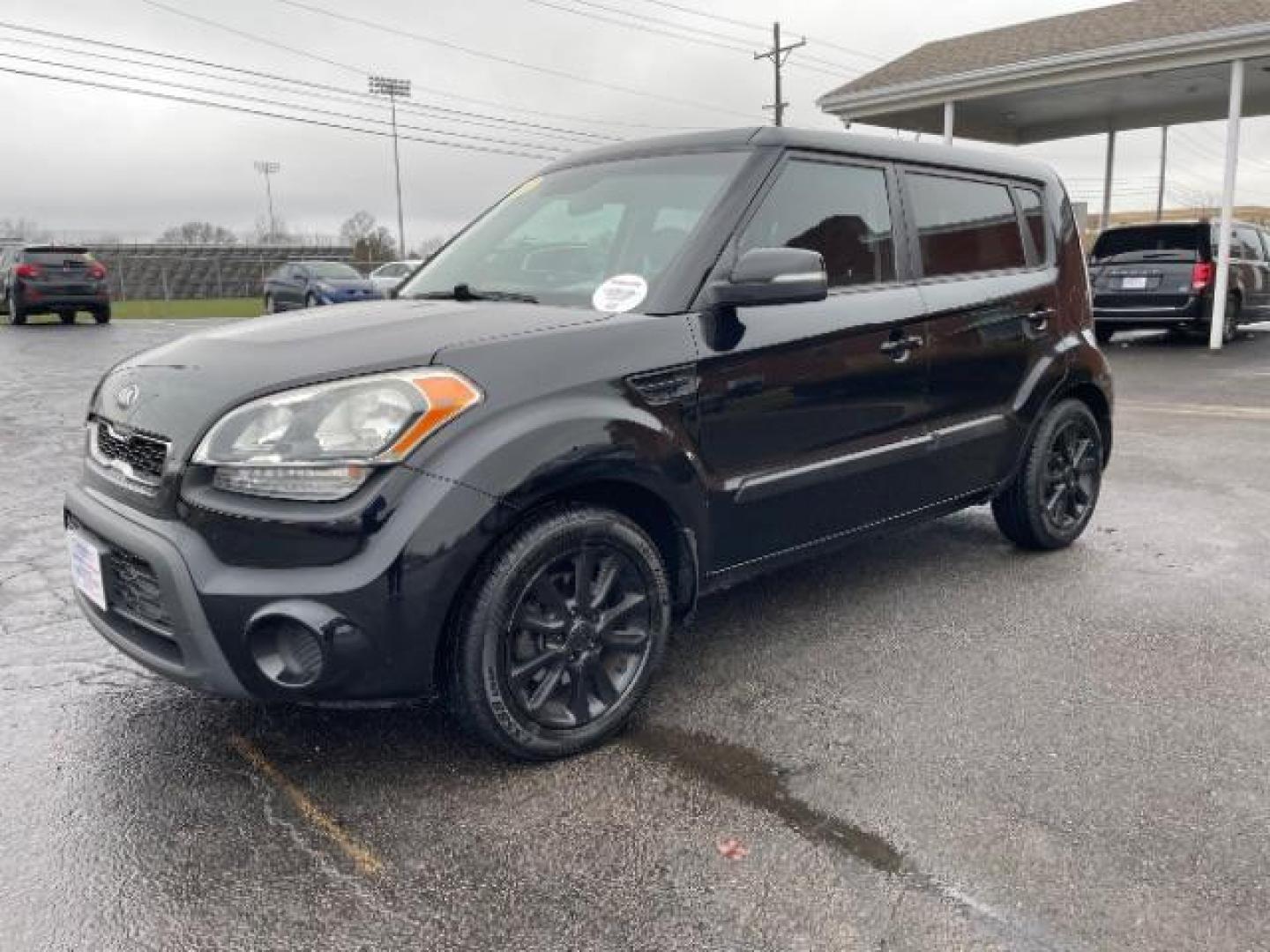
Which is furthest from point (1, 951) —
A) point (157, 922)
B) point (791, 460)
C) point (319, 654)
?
point (791, 460)

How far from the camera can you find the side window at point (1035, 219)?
4.50 metres

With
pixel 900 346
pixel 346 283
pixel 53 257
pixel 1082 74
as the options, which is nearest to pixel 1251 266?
pixel 1082 74

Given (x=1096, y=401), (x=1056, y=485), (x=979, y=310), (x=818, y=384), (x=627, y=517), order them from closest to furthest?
(x=627, y=517), (x=818, y=384), (x=979, y=310), (x=1056, y=485), (x=1096, y=401)

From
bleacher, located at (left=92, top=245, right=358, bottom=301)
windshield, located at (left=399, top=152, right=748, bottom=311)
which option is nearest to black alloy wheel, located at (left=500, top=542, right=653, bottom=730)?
windshield, located at (left=399, top=152, right=748, bottom=311)

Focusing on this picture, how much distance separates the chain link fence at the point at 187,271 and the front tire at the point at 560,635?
1604 inches

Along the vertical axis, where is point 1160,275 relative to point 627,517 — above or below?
above

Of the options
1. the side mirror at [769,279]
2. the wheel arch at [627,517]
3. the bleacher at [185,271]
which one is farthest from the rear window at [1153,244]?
the bleacher at [185,271]

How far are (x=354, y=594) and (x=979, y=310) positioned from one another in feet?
9.12

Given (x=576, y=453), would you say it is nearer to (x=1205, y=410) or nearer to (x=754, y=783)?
(x=754, y=783)

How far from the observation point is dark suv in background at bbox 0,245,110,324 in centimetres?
1970

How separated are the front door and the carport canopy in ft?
39.6

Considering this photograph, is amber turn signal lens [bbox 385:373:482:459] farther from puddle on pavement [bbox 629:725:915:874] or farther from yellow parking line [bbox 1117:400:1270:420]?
yellow parking line [bbox 1117:400:1270:420]

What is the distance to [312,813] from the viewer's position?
2525mm

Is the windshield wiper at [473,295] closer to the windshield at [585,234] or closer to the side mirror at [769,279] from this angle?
the windshield at [585,234]
